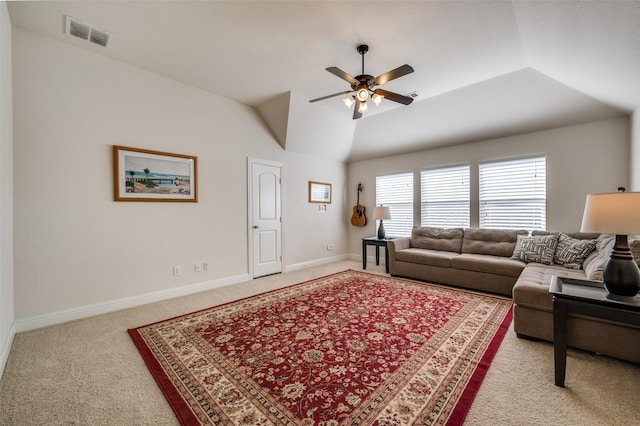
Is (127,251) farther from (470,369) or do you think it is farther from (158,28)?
(470,369)

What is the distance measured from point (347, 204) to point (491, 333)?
4569mm

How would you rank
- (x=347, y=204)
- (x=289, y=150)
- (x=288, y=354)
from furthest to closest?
(x=347, y=204), (x=289, y=150), (x=288, y=354)

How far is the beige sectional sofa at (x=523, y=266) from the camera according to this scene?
7.08ft

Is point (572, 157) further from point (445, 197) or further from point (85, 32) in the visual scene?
point (85, 32)

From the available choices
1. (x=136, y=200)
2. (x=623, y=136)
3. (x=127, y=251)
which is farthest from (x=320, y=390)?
(x=623, y=136)

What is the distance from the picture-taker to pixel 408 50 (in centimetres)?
304

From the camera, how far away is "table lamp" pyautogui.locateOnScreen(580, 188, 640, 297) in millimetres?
1687

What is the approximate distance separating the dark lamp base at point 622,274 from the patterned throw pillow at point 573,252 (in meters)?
1.90

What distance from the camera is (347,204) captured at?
685 centimetres

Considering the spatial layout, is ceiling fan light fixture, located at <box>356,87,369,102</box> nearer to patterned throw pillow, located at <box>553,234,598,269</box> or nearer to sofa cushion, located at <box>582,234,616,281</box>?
sofa cushion, located at <box>582,234,616,281</box>

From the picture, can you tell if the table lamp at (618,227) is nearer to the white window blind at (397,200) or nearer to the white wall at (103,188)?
the white window blind at (397,200)

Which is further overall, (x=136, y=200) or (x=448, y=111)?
(x=448, y=111)

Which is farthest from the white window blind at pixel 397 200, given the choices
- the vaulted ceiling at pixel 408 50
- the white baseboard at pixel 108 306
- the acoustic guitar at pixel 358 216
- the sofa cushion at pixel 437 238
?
the white baseboard at pixel 108 306

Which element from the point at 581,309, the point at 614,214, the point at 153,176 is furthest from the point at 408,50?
the point at 153,176
